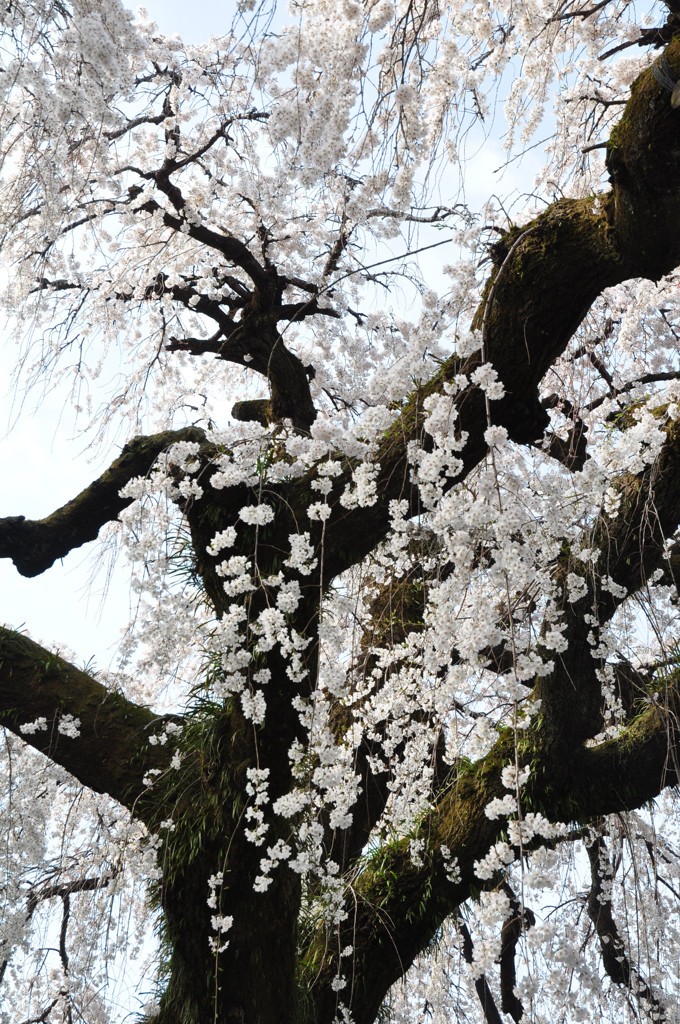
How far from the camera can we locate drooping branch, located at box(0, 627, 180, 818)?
114 inches

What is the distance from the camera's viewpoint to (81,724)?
294 cm

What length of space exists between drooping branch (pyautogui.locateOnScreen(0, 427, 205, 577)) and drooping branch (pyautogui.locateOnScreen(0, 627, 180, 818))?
40 cm

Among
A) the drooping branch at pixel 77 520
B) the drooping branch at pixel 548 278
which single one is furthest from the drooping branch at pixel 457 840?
the drooping branch at pixel 77 520

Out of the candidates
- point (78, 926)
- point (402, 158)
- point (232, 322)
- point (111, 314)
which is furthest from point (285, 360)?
point (78, 926)

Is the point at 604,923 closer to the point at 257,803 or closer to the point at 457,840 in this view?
the point at 457,840

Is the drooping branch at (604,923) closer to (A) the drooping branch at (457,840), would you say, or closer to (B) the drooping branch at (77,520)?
(A) the drooping branch at (457,840)

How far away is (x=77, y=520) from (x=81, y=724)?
89cm

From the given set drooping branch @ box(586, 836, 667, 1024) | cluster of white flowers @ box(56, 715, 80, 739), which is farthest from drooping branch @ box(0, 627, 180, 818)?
drooping branch @ box(586, 836, 667, 1024)

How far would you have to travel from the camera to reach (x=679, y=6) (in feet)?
7.48

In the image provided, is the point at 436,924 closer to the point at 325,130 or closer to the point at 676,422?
→ the point at 676,422

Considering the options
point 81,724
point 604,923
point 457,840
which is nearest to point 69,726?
point 81,724

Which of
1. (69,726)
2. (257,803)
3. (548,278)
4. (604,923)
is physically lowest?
(604,923)

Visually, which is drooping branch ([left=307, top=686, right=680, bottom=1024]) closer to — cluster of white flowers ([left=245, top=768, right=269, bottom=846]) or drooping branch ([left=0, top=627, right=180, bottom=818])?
cluster of white flowers ([left=245, top=768, right=269, bottom=846])

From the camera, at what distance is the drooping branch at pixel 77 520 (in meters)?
3.30
